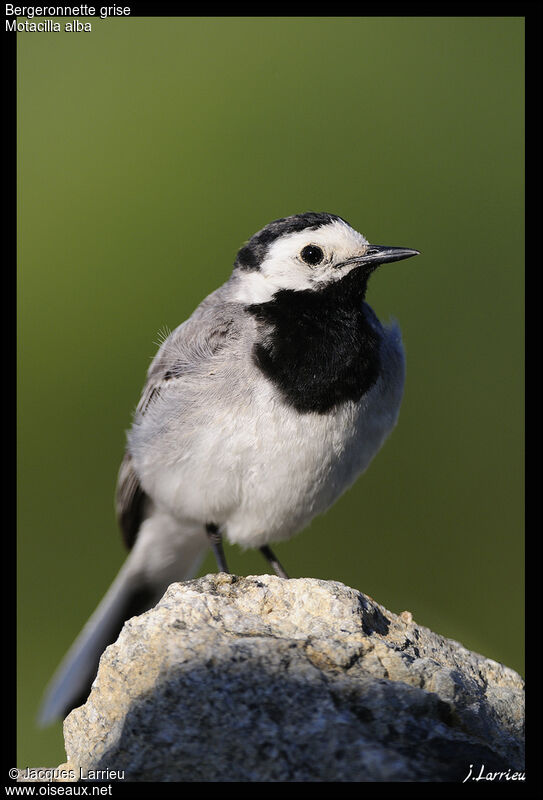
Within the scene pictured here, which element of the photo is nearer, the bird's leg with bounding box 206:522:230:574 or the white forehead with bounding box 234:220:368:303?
the white forehead with bounding box 234:220:368:303

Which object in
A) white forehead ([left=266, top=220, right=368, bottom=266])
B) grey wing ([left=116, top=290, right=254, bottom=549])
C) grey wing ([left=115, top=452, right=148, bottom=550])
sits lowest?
grey wing ([left=115, top=452, right=148, bottom=550])

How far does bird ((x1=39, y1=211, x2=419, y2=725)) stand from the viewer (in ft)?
12.7

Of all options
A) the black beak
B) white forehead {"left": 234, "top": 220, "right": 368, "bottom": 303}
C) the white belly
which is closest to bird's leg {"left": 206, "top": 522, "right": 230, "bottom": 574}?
the white belly

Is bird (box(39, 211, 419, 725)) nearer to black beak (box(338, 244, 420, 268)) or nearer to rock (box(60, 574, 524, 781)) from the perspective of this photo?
black beak (box(338, 244, 420, 268))

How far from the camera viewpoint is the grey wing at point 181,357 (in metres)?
4.13

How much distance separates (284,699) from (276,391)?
5.72ft

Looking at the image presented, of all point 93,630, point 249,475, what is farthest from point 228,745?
point 93,630

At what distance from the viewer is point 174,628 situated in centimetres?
266

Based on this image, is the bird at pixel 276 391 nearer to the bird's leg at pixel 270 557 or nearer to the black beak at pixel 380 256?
the black beak at pixel 380 256

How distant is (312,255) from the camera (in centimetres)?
407

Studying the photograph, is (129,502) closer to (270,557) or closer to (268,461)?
(270,557)

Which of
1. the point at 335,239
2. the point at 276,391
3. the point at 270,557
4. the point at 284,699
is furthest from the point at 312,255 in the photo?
the point at 284,699

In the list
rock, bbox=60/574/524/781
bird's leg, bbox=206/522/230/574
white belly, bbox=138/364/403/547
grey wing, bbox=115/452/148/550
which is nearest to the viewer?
rock, bbox=60/574/524/781

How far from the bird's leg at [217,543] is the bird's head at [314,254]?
128 cm
